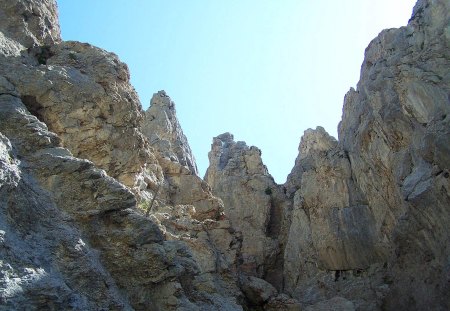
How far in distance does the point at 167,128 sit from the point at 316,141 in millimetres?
17219

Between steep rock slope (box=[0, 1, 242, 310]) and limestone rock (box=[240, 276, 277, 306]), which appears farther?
limestone rock (box=[240, 276, 277, 306])

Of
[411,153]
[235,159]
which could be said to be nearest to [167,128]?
[235,159]

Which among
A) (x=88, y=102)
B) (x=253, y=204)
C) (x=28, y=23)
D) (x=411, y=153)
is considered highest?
(x=28, y=23)

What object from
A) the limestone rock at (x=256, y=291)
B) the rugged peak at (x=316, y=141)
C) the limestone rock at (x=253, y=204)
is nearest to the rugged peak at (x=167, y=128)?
the limestone rock at (x=253, y=204)

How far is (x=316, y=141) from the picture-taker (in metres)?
54.8

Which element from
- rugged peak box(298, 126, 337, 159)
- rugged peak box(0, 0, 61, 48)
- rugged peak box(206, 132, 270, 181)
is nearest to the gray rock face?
rugged peak box(298, 126, 337, 159)

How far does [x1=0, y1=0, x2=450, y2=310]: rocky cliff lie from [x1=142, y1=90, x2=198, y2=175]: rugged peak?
29cm

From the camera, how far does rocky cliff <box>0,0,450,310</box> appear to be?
13.1m

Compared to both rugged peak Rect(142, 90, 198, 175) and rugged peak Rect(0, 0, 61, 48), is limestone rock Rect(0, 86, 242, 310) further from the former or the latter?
rugged peak Rect(142, 90, 198, 175)

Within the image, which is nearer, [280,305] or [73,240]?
[73,240]

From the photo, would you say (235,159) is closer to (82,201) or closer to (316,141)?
(316,141)

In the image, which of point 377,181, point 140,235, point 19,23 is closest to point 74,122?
point 19,23

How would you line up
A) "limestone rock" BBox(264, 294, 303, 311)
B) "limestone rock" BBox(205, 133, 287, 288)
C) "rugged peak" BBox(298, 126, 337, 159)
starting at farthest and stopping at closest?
"rugged peak" BBox(298, 126, 337, 159) → "limestone rock" BBox(205, 133, 287, 288) → "limestone rock" BBox(264, 294, 303, 311)

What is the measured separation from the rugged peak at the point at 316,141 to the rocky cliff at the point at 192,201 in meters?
8.79
